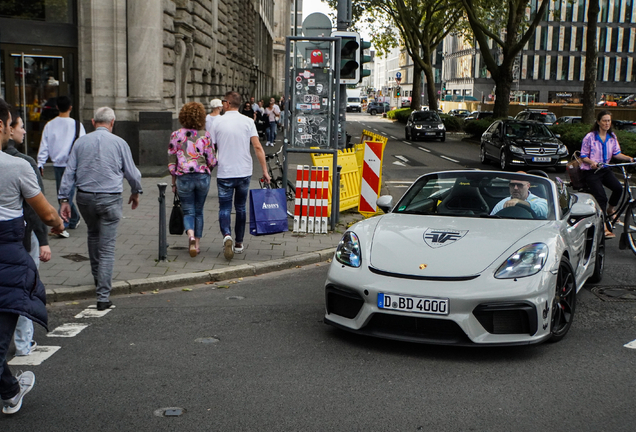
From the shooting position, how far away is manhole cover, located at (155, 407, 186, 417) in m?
4.31

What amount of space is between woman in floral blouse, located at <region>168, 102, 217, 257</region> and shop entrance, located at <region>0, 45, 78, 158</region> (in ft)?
34.9

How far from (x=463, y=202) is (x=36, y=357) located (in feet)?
12.2

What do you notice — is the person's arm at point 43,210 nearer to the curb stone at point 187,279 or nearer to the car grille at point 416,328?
the car grille at point 416,328

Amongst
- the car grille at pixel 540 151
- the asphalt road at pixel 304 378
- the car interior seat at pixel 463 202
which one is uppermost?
the car interior seat at pixel 463 202

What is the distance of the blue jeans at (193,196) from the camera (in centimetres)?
859

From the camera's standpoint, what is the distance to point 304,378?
497 cm

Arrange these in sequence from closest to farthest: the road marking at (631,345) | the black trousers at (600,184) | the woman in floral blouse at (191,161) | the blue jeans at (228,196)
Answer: the road marking at (631,345), the woman in floral blouse at (191,161), the blue jeans at (228,196), the black trousers at (600,184)

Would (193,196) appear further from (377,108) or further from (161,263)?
(377,108)

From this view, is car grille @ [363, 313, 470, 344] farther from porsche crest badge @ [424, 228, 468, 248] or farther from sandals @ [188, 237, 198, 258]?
sandals @ [188, 237, 198, 258]

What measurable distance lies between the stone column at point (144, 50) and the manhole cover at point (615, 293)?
46.4 feet

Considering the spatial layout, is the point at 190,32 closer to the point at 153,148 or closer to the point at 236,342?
the point at 153,148

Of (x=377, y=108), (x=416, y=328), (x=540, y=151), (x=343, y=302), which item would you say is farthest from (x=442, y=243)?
(x=377, y=108)

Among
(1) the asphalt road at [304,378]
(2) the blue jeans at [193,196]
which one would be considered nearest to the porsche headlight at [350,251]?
(1) the asphalt road at [304,378]

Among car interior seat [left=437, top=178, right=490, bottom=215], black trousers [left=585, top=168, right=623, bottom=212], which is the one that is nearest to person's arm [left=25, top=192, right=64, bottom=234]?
car interior seat [left=437, top=178, right=490, bottom=215]
